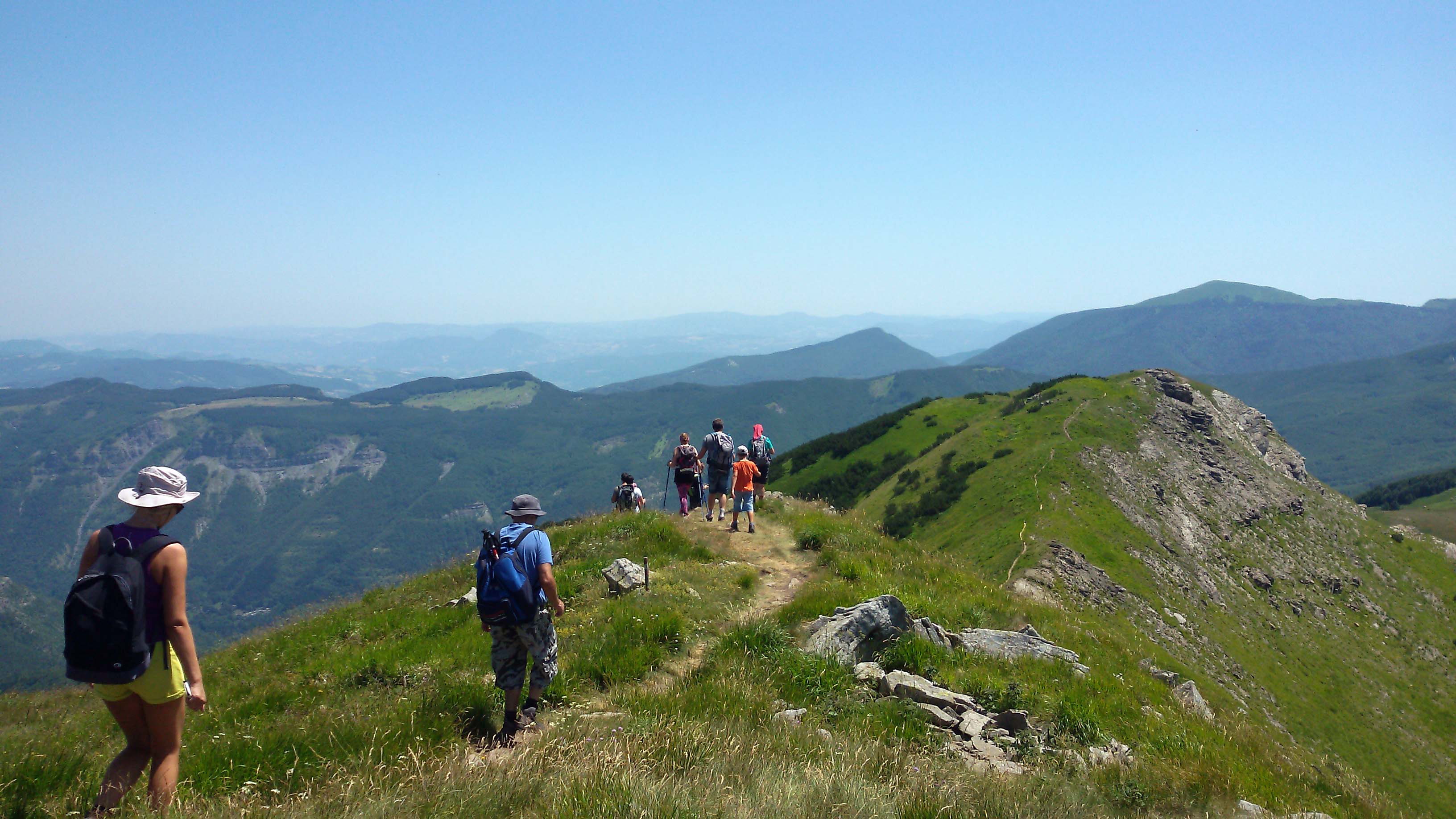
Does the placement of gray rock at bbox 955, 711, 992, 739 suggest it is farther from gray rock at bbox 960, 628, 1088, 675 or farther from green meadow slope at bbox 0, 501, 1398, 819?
gray rock at bbox 960, 628, 1088, 675

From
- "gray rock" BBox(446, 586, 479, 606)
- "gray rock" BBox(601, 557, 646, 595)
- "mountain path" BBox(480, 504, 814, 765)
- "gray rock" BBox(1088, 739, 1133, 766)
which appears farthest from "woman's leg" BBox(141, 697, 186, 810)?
"gray rock" BBox(1088, 739, 1133, 766)

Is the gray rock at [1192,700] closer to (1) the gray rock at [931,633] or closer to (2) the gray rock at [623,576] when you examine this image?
(1) the gray rock at [931,633]

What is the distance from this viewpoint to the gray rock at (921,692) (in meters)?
7.20

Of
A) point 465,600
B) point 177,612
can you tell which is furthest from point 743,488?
A: point 177,612

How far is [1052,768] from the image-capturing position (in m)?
6.22

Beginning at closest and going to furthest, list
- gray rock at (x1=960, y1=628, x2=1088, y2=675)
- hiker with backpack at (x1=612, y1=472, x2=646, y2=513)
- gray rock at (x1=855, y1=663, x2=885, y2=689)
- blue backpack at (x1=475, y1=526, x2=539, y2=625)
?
blue backpack at (x1=475, y1=526, x2=539, y2=625) → gray rock at (x1=855, y1=663, x2=885, y2=689) → gray rock at (x1=960, y1=628, x2=1088, y2=675) → hiker with backpack at (x1=612, y1=472, x2=646, y2=513)

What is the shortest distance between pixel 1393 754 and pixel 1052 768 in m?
64.7

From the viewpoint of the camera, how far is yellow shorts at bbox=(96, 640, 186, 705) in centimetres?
457

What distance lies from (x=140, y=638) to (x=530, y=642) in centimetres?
293

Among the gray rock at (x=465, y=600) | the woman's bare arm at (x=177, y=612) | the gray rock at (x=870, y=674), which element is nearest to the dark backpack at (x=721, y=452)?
the gray rock at (x=465, y=600)

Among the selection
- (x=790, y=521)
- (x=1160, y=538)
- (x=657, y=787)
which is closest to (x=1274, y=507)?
(x=1160, y=538)

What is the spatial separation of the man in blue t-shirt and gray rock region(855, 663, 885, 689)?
142 inches

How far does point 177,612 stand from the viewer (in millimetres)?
4469

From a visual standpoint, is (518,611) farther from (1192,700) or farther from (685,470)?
(685,470)
